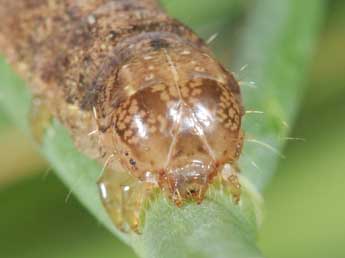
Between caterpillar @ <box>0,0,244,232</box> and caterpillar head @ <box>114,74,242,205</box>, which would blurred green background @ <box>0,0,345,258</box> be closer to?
caterpillar @ <box>0,0,244,232</box>

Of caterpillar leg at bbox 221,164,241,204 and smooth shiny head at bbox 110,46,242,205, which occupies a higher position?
smooth shiny head at bbox 110,46,242,205

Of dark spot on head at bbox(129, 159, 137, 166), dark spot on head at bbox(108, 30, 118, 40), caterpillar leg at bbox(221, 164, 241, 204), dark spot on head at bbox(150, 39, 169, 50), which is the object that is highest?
dark spot on head at bbox(150, 39, 169, 50)

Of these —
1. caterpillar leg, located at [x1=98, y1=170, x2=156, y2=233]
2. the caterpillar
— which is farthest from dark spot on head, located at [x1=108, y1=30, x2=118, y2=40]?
caterpillar leg, located at [x1=98, y1=170, x2=156, y2=233]

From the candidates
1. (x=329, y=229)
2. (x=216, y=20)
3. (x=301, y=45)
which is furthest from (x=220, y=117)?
(x=216, y=20)

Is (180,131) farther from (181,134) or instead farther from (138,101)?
(138,101)

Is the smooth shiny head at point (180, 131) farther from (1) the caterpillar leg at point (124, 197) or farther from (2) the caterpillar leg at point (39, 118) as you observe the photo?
(2) the caterpillar leg at point (39, 118)

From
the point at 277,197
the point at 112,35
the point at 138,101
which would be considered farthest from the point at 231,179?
the point at 277,197

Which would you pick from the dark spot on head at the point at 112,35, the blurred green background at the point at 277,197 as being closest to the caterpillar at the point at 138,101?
the dark spot on head at the point at 112,35
